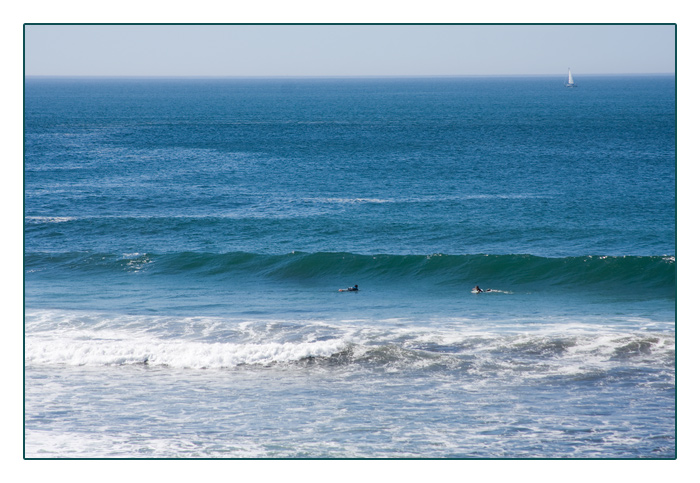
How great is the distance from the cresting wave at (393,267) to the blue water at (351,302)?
0.13 m

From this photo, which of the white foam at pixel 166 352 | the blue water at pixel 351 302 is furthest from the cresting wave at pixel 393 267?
the white foam at pixel 166 352

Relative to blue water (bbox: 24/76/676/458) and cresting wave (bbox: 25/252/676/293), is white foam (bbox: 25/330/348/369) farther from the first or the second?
cresting wave (bbox: 25/252/676/293)

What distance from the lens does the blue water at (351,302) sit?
1741 centimetres

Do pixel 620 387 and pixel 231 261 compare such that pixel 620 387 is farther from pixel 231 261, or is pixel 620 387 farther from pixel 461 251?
pixel 231 261

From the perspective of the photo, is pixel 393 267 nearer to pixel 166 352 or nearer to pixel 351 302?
pixel 351 302

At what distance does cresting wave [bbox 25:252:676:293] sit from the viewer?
109 ft

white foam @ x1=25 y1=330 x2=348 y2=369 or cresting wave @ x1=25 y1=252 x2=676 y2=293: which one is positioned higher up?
cresting wave @ x1=25 y1=252 x2=676 y2=293

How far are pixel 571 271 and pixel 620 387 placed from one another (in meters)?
14.7

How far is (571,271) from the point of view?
33969mm

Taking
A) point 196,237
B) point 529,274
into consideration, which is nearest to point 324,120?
point 196,237

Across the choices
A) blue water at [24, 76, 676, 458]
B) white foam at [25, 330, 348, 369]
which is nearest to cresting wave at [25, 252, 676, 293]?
blue water at [24, 76, 676, 458]

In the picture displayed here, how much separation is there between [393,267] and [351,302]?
19.0 feet

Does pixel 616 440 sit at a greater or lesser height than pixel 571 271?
lesser

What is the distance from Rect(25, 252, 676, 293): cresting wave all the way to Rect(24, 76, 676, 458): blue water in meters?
0.13
